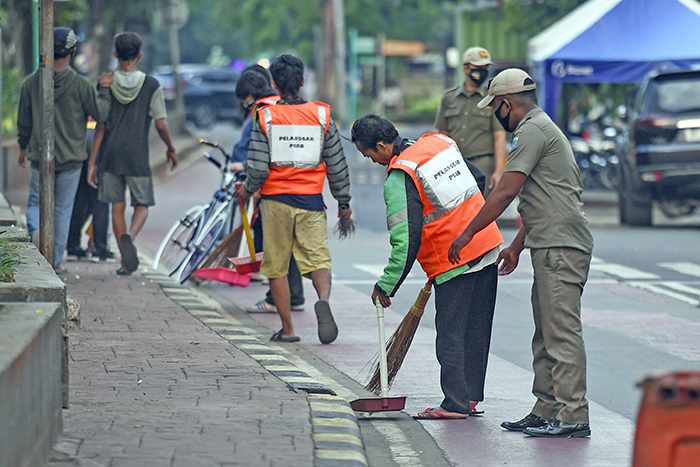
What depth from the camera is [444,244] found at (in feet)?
18.8

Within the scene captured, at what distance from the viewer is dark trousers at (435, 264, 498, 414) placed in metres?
5.79

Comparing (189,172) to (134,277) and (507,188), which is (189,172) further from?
(507,188)

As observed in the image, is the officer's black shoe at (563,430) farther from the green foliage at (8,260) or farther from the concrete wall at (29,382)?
the green foliage at (8,260)

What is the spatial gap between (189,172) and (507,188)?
713 inches

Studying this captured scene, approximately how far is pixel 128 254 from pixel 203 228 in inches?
29.3

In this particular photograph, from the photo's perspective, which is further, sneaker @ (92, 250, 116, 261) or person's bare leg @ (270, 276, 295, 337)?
sneaker @ (92, 250, 116, 261)

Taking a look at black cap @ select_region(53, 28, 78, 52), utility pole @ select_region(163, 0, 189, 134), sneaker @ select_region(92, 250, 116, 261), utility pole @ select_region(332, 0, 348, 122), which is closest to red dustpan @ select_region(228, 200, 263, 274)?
black cap @ select_region(53, 28, 78, 52)

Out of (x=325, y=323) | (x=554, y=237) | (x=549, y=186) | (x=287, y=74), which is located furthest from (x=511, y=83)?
(x=325, y=323)

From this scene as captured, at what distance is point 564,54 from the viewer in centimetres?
1850

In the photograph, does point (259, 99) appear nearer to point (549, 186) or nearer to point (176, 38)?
point (549, 186)

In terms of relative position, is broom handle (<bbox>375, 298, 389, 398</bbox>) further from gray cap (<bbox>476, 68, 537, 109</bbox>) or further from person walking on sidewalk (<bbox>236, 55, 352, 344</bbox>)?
person walking on sidewalk (<bbox>236, 55, 352, 344</bbox>)

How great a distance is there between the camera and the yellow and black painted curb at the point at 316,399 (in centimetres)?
476

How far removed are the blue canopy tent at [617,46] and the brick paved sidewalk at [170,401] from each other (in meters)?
11.6

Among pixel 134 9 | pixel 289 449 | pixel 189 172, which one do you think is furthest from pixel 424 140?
pixel 134 9
